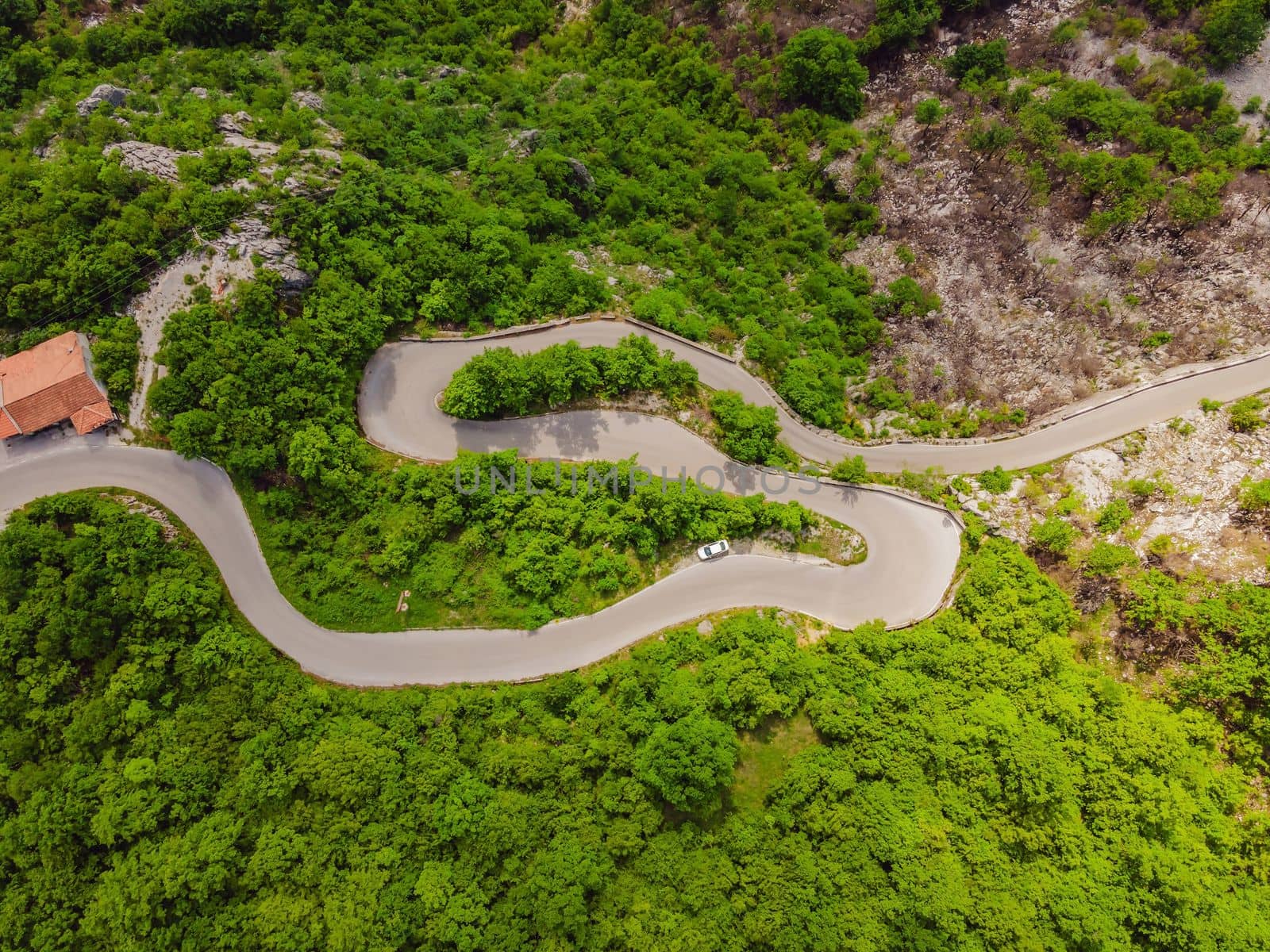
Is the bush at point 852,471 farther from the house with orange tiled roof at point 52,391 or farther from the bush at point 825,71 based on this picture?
the house with orange tiled roof at point 52,391

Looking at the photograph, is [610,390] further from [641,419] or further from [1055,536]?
[1055,536]

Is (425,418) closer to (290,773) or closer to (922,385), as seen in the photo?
(290,773)

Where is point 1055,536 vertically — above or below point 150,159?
below

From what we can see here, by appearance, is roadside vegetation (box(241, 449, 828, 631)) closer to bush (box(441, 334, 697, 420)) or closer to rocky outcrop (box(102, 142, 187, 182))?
bush (box(441, 334, 697, 420))

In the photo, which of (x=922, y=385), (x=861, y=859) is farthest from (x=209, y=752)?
(x=922, y=385)

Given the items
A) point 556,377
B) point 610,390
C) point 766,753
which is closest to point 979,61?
point 610,390

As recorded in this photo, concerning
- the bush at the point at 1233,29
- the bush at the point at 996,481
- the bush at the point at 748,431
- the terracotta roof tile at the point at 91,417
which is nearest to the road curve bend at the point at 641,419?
the bush at the point at 996,481
